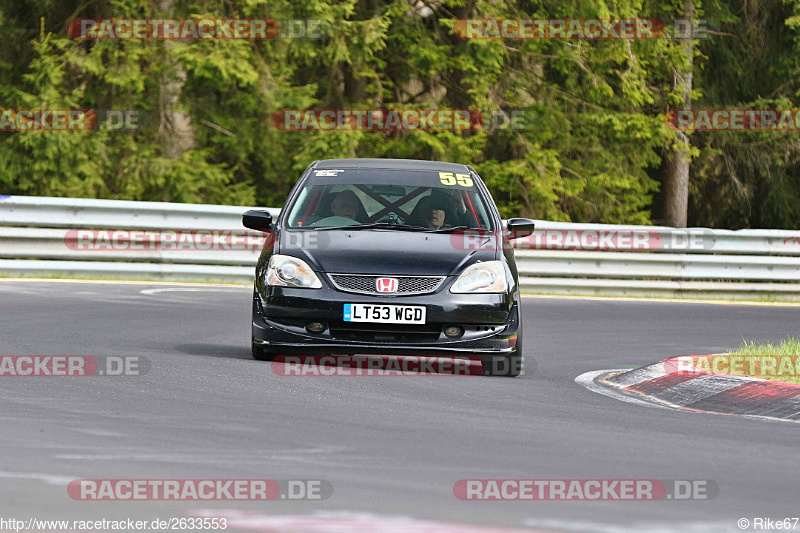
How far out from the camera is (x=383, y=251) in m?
9.74

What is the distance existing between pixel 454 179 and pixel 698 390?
2.76 meters

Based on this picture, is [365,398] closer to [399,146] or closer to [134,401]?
[134,401]

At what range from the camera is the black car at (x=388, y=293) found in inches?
377

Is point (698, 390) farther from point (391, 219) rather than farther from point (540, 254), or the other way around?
point (540, 254)

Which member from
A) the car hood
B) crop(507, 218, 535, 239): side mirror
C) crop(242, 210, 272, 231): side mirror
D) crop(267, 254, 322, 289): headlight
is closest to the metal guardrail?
crop(242, 210, 272, 231): side mirror

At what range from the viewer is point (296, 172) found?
941 inches

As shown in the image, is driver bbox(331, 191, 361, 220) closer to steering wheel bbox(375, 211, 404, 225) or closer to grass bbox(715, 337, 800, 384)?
steering wheel bbox(375, 211, 404, 225)

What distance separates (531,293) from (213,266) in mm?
4114

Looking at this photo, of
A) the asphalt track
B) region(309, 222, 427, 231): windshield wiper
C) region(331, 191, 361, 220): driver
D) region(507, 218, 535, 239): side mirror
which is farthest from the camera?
region(507, 218, 535, 239): side mirror

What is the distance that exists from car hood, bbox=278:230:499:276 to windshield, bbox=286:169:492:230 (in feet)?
0.86

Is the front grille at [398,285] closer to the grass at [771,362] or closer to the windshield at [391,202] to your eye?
the windshield at [391,202]

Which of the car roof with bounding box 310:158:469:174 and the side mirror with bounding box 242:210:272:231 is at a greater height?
the car roof with bounding box 310:158:469:174

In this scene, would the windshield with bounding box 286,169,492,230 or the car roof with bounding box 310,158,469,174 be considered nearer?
the windshield with bounding box 286,169,492,230

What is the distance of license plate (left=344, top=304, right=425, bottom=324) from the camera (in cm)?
952
